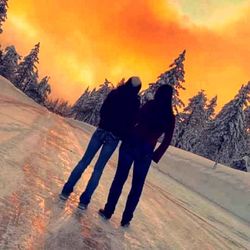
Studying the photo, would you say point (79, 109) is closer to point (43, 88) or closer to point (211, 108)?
point (43, 88)

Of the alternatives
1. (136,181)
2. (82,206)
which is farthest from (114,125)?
(82,206)

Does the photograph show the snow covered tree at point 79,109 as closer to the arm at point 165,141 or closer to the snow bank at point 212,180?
the snow bank at point 212,180

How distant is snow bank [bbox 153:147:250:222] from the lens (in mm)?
20453

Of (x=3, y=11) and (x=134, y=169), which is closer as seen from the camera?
(x=134, y=169)

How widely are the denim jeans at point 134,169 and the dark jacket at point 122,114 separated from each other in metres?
0.25

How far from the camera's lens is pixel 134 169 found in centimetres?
629

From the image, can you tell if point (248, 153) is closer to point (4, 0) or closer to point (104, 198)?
point (4, 0)

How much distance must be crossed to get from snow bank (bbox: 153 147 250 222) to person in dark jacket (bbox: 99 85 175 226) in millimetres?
13083

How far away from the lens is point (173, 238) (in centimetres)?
688

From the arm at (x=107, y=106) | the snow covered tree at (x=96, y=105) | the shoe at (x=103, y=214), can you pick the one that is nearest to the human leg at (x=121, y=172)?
the shoe at (x=103, y=214)

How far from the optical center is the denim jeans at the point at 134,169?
6.20 m

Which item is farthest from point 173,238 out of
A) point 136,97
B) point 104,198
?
point 136,97

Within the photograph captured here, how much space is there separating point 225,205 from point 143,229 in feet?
48.1

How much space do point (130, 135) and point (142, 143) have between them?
240 mm
